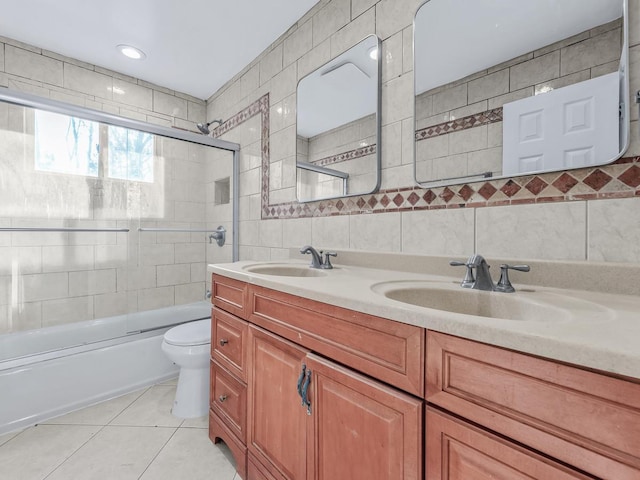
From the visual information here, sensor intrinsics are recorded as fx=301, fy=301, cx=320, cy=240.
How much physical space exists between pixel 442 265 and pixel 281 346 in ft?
2.17

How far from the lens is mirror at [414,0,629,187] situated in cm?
87

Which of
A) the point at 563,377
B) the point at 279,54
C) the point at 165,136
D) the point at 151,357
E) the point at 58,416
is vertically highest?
the point at 279,54

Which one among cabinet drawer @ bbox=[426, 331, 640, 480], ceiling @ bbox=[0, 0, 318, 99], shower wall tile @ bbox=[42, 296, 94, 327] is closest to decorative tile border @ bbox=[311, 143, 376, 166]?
ceiling @ bbox=[0, 0, 318, 99]

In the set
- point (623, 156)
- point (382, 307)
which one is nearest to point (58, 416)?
point (382, 307)

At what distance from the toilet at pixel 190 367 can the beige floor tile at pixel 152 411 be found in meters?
0.05

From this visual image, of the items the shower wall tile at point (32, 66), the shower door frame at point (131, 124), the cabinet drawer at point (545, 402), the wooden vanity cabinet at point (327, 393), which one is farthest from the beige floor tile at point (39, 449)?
the shower wall tile at point (32, 66)

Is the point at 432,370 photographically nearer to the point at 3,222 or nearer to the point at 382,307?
the point at 382,307

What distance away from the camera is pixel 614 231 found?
85 cm

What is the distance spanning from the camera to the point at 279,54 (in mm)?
2080

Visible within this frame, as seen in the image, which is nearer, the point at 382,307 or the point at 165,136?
the point at 382,307

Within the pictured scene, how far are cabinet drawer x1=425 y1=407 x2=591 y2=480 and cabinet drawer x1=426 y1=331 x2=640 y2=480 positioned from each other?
0.02 m

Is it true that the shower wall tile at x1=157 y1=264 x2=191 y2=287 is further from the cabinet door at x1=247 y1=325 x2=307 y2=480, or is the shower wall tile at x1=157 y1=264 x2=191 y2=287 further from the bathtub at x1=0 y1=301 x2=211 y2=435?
the cabinet door at x1=247 y1=325 x2=307 y2=480

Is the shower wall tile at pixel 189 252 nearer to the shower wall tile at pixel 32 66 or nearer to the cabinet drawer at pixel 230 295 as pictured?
the cabinet drawer at pixel 230 295

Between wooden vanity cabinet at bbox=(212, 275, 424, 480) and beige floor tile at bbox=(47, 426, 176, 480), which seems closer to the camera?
wooden vanity cabinet at bbox=(212, 275, 424, 480)
